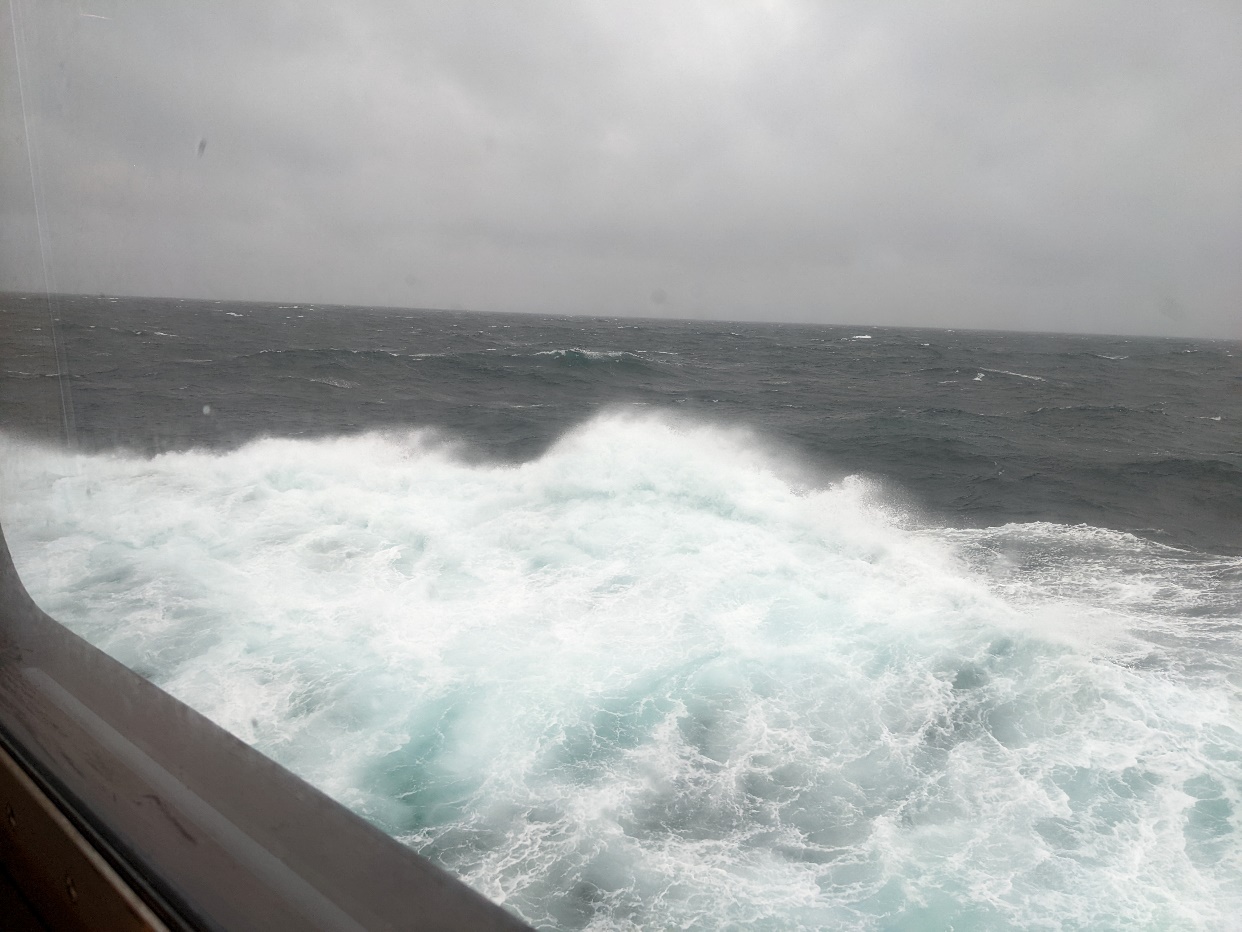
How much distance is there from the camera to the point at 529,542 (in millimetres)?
7668

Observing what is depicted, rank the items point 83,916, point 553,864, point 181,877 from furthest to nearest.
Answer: point 553,864 < point 83,916 < point 181,877

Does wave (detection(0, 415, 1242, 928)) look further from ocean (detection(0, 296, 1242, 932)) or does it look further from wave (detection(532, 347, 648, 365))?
wave (detection(532, 347, 648, 365))

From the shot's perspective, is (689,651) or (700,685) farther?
(689,651)

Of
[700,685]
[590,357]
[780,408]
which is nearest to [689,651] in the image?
[700,685]

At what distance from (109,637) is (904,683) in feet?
19.1

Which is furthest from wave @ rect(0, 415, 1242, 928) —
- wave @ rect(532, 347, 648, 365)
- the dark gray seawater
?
wave @ rect(532, 347, 648, 365)

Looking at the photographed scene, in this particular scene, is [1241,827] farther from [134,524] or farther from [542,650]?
[134,524]

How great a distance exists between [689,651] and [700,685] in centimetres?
44

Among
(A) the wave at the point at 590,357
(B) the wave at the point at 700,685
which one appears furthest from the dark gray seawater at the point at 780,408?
(B) the wave at the point at 700,685

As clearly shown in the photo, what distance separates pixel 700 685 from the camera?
513cm

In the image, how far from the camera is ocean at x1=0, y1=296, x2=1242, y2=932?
3486mm

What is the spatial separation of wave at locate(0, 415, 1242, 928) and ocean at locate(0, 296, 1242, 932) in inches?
1.0

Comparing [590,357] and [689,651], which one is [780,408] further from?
[689,651]

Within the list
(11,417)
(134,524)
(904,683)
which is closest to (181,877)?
(11,417)
